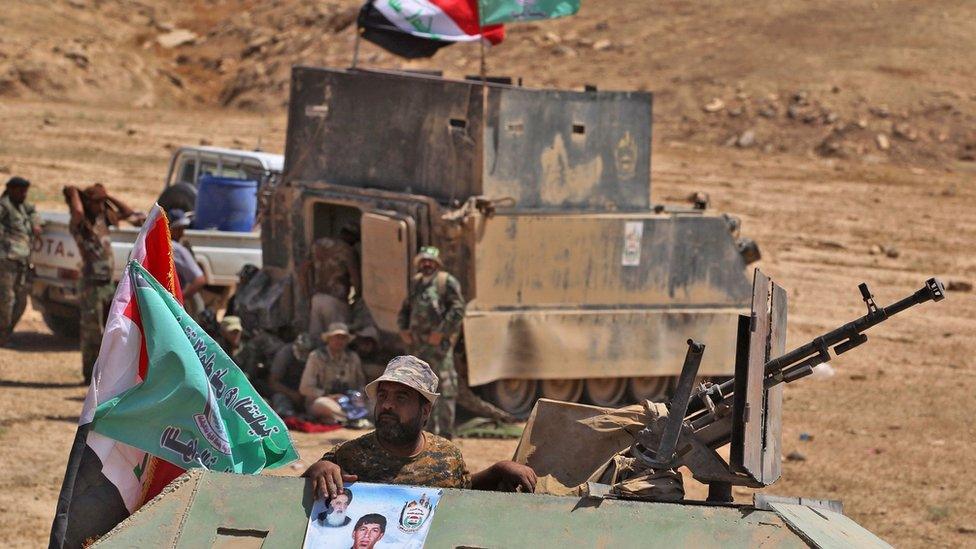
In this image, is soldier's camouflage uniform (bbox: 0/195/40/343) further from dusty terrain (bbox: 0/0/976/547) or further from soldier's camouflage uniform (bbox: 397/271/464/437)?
soldier's camouflage uniform (bbox: 397/271/464/437)

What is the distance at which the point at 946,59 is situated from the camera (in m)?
30.5

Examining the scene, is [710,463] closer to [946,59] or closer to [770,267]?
[770,267]

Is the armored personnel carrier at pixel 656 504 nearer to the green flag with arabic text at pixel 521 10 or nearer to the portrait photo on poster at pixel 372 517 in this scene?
the portrait photo on poster at pixel 372 517

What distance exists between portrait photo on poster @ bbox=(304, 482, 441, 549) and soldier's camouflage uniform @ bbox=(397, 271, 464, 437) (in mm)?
6443

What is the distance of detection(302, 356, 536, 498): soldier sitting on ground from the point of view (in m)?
5.55

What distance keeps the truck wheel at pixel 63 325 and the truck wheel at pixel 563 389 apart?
16.7 ft

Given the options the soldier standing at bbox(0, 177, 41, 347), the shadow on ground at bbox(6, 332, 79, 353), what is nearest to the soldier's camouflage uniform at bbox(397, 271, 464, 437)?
the soldier standing at bbox(0, 177, 41, 347)

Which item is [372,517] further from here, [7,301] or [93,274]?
[7,301]

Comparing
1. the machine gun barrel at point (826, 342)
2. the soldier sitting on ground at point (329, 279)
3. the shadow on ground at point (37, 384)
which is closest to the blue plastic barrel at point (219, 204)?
the shadow on ground at point (37, 384)

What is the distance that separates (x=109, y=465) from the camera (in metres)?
6.02

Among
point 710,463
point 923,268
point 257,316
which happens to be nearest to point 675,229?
point 257,316

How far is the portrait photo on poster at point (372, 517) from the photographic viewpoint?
500 cm

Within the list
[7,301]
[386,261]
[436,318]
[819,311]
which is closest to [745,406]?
[436,318]

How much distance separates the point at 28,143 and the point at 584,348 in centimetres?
1614
